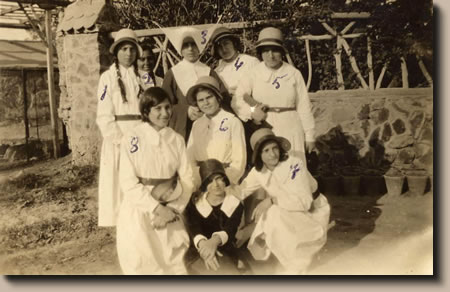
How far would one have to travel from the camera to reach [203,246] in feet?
8.40

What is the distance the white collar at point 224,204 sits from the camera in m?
2.63

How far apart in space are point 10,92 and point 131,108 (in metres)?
1.06

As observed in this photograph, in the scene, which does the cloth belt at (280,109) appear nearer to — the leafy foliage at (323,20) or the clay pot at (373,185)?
the leafy foliage at (323,20)

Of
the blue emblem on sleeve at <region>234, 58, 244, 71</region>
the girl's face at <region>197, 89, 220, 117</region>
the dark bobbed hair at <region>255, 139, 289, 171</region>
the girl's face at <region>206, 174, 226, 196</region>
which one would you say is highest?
the blue emblem on sleeve at <region>234, 58, 244, 71</region>

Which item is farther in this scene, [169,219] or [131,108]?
[131,108]

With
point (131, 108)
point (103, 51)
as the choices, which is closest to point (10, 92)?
point (103, 51)

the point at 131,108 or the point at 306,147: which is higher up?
the point at 131,108

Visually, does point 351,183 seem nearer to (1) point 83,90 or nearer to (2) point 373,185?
(2) point 373,185

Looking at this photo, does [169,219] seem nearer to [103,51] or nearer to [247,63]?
[247,63]

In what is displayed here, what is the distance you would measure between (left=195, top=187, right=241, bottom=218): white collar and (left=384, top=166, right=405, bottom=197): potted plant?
106cm

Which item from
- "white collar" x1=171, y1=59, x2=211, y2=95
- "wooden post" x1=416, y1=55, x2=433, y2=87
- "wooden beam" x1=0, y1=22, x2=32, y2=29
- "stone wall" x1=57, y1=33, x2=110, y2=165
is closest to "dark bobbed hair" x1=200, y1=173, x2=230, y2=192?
"white collar" x1=171, y1=59, x2=211, y2=95

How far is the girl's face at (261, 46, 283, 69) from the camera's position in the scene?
2.84 meters

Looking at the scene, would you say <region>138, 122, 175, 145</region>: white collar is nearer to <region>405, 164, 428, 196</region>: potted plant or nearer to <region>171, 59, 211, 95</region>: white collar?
<region>171, 59, 211, 95</region>: white collar

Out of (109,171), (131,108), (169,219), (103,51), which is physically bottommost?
(169,219)
